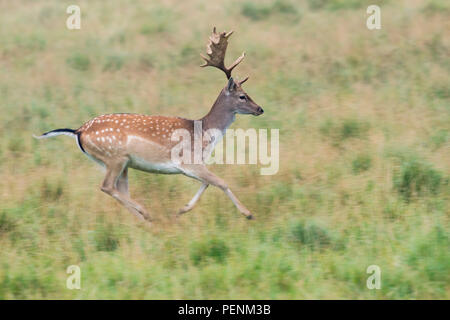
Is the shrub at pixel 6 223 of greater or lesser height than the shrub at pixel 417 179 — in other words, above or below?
below

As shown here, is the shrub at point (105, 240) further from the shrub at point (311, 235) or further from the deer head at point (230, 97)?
the deer head at point (230, 97)

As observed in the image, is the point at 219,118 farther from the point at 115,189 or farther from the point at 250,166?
the point at 115,189

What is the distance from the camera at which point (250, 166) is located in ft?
26.9

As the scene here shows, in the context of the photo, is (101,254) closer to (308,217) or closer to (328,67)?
(308,217)

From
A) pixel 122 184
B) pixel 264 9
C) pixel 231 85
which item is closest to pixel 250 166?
pixel 231 85

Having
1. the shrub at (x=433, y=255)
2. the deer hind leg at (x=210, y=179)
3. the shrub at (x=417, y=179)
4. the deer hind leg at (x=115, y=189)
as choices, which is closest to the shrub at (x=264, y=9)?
the shrub at (x=417, y=179)

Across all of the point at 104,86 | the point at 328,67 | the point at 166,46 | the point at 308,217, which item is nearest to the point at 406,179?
the point at 308,217

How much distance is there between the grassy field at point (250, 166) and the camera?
19.2 ft

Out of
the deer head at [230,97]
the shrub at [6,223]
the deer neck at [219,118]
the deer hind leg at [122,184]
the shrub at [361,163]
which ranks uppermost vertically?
the deer head at [230,97]

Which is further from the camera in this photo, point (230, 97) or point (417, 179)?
point (230, 97)

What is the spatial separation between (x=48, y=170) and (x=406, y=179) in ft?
12.0

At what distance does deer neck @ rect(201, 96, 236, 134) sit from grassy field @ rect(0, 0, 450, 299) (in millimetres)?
640

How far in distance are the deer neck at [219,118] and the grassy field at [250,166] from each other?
640mm

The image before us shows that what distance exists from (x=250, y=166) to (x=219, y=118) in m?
0.81
